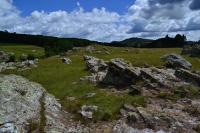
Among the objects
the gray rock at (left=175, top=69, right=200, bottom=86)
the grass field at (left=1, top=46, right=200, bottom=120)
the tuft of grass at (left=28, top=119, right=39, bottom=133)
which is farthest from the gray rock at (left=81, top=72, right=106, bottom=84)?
the tuft of grass at (left=28, top=119, right=39, bottom=133)

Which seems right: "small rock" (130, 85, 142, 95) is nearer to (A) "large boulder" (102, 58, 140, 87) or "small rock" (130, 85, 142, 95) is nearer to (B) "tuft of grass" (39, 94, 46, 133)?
(A) "large boulder" (102, 58, 140, 87)

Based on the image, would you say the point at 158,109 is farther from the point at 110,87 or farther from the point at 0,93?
the point at 0,93

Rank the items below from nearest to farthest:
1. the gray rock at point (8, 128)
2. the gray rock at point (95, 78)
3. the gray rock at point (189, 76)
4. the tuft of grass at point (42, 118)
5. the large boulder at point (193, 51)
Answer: the gray rock at point (8, 128)
the tuft of grass at point (42, 118)
the gray rock at point (189, 76)
the gray rock at point (95, 78)
the large boulder at point (193, 51)

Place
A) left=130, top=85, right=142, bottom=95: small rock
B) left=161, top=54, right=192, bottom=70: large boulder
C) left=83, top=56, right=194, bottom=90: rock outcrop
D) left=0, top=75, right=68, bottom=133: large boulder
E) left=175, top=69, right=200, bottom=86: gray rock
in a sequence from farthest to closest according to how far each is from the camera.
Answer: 1. left=161, top=54, right=192, bottom=70: large boulder
2. left=175, top=69, right=200, bottom=86: gray rock
3. left=83, top=56, right=194, bottom=90: rock outcrop
4. left=130, top=85, right=142, bottom=95: small rock
5. left=0, top=75, right=68, bottom=133: large boulder

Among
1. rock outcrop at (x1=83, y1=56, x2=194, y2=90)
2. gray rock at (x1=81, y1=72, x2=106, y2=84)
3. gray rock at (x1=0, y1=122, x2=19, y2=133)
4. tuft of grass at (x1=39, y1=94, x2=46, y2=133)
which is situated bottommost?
tuft of grass at (x1=39, y1=94, x2=46, y2=133)

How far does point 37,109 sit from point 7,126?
1004 centimetres

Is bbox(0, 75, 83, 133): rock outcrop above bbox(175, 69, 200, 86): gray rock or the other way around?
the other way around

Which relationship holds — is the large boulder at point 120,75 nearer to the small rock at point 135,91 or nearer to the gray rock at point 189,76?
the small rock at point 135,91

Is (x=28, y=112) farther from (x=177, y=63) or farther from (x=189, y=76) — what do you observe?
(x=177, y=63)

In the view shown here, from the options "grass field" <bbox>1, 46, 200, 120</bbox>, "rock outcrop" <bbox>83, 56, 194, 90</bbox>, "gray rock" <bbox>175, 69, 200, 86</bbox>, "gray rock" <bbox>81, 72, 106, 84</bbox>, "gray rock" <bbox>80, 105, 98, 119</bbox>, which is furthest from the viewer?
"gray rock" <bbox>81, 72, 106, 84</bbox>

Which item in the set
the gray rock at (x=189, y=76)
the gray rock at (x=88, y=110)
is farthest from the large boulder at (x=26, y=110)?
the gray rock at (x=189, y=76)

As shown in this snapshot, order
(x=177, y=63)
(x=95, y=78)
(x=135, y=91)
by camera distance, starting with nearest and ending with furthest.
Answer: (x=135, y=91), (x=95, y=78), (x=177, y=63)

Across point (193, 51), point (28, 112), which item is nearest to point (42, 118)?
point (28, 112)

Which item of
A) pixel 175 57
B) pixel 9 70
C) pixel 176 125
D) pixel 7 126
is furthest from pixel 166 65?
pixel 7 126
